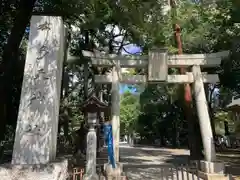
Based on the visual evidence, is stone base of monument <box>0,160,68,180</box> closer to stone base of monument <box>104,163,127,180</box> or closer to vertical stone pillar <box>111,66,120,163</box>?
stone base of monument <box>104,163,127,180</box>

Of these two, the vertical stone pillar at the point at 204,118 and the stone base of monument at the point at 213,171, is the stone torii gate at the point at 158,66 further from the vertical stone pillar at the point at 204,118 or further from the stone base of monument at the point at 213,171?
the stone base of monument at the point at 213,171

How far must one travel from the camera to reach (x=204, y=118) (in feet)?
27.6

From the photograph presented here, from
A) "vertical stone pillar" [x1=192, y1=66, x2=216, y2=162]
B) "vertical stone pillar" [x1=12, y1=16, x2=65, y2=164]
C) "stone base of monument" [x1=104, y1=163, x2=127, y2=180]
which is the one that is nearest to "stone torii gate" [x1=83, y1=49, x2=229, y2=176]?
"vertical stone pillar" [x1=192, y1=66, x2=216, y2=162]

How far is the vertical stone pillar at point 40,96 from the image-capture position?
4695mm

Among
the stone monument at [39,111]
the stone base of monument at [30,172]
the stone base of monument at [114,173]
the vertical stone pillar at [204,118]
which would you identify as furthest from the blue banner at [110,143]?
the stone base of monument at [30,172]

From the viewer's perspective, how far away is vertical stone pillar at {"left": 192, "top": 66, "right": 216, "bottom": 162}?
26.7 ft

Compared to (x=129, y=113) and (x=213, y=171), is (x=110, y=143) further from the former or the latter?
(x=129, y=113)

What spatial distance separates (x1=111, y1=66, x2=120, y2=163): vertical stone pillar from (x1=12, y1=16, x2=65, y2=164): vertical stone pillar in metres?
3.43

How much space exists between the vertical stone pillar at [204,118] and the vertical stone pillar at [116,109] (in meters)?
2.80

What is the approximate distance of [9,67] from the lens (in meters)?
9.54

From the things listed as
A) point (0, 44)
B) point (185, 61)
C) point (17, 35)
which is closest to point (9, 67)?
point (17, 35)

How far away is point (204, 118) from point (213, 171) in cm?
172

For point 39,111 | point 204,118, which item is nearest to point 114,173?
point 204,118

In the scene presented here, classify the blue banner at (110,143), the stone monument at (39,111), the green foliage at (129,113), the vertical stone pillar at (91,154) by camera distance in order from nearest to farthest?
1. the stone monument at (39,111)
2. the vertical stone pillar at (91,154)
3. the blue banner at (110,143)
4. the green foliage at (129,113)
